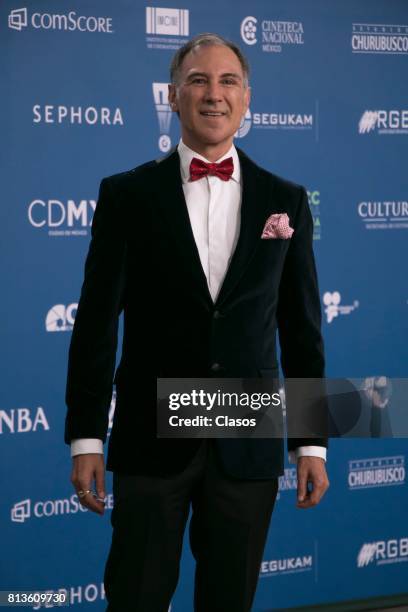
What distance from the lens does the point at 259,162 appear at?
3.44 meters

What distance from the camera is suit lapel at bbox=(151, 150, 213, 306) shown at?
1.98m

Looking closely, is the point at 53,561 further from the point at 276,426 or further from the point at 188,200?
the point at 188,200

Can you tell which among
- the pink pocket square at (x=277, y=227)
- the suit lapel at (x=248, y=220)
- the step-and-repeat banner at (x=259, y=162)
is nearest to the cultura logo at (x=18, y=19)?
the step-and-repeat banner at (x=259, y=162)

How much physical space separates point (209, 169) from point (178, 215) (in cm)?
12

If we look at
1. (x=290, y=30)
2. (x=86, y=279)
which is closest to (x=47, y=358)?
(x=86, y=279)

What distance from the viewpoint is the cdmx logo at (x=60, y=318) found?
3.21 meters

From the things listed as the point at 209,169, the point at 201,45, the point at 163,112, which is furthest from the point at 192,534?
the point at 163,112

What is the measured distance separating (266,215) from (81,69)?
1345 millimetres

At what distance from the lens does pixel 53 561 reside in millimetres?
3279

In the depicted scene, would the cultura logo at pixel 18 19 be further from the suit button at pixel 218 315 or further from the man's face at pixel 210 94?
the suit button at pixel 218 315

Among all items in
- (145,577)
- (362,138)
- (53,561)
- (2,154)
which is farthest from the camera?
(362,138)

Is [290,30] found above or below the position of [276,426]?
above

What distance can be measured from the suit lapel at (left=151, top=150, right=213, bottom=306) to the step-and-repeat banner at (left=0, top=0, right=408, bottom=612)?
3.79ft

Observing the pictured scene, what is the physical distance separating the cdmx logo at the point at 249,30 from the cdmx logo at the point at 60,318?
3.61 ft
